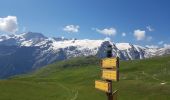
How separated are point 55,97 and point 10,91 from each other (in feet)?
58.0

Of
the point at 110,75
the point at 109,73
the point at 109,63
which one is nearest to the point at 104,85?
the point at 109,73

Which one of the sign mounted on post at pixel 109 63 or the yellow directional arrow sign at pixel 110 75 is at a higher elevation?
the sign mounted on post at pixel 109 63

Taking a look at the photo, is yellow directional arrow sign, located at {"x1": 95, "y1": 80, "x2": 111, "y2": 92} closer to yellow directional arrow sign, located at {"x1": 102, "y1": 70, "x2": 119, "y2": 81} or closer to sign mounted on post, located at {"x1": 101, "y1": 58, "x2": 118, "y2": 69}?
yellow directional arrow sign, located at {"x1": 102, "y1": 70, "x2": 119, "y2": 81}

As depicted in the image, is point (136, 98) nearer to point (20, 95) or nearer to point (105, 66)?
point (20, 95)

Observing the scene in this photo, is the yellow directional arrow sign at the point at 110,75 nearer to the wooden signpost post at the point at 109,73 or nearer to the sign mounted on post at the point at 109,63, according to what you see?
the wooden signpost post at the point at 109,73

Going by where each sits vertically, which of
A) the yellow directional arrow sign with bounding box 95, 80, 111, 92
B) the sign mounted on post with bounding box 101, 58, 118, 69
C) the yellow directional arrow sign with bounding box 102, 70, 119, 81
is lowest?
the yellow directional arrow sign with bounding box 95, 80, 111, 92

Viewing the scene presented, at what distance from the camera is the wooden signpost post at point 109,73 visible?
28.6m

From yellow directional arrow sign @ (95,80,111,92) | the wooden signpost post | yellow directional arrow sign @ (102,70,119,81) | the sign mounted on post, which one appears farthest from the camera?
yellow directional arrow sign @ (95,80,111,92)

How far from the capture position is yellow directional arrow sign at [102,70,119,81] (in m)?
28.1

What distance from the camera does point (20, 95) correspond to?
11456 centimetres

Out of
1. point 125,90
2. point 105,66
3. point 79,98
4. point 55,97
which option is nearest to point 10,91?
point 55,97

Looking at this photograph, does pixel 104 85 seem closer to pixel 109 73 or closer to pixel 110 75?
pixel 109 73

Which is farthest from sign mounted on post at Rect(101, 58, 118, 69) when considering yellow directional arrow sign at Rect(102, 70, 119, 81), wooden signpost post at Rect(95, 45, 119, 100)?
yellow directional arrow sign at Rect(102, 70, 119, 81)

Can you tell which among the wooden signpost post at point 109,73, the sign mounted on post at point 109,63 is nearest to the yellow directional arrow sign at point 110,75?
the wooden signpost post at point 109,73
